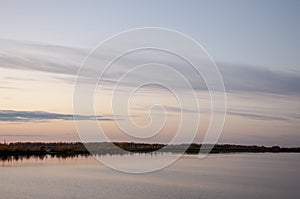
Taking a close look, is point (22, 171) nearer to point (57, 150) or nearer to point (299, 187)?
point (299, 187)

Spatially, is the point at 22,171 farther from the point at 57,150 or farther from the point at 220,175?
the point at 57,150

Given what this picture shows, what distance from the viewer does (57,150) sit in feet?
181

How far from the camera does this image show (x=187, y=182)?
1025 inches

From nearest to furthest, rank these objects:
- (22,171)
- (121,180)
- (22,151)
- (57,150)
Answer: (121,180) < (22,171) < (22,151) < (57,150)

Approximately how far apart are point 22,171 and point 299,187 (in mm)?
15550

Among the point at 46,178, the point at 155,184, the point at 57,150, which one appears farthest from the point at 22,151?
the point at 155,184

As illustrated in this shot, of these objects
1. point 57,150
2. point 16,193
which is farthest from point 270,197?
point 57,150

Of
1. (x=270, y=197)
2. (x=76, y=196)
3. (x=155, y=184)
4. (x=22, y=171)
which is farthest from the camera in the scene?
(x=22, y=171)

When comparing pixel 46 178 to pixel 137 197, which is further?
pixel 46 178

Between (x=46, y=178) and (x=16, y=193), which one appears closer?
(x=16, y=193)

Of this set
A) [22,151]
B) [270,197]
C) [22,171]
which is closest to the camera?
[270,197]

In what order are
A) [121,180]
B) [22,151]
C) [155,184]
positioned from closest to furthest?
[155,184], [121,180], [22,151]

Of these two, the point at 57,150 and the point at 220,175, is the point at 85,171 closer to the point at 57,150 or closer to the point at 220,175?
the point at 220,175

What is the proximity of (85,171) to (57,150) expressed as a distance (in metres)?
24.6
